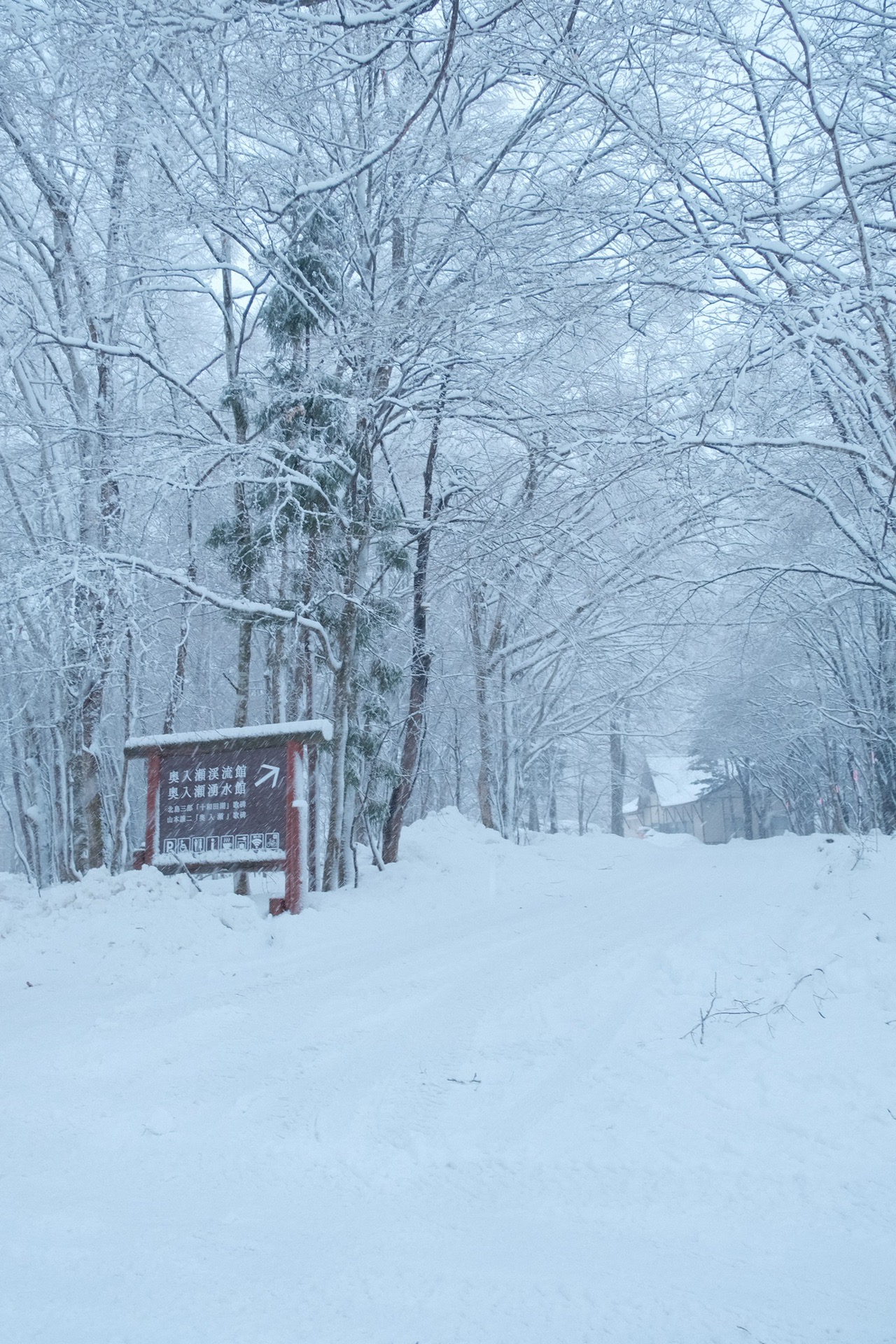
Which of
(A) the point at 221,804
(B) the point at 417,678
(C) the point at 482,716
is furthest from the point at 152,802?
(C) the point at 482,716

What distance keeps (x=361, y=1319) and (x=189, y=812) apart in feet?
25.7

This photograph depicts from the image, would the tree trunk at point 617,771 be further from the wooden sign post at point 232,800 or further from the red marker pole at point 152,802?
the red marker pole at point 152,802

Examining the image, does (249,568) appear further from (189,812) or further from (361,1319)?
(361,1319)

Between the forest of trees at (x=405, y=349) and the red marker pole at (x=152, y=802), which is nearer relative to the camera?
the forest of trees at (x=405, y=349)

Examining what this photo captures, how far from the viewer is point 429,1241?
105 inches

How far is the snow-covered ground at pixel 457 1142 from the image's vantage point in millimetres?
2357

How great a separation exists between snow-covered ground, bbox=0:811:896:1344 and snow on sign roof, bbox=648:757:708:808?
192 feet

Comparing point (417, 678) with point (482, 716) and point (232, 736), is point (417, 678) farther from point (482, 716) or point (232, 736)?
point (482, 716)

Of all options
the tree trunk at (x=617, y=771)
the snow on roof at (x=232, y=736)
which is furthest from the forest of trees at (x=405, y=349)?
the tree trunk at (x=617, y=771)

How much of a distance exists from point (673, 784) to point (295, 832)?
185ft

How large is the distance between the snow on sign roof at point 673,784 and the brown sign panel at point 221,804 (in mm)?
55677

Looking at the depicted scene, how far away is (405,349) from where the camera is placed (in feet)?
33.8

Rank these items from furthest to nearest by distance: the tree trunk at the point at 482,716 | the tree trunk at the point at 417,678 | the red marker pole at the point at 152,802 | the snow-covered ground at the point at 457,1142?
the tree trunk at the point at 482,716, the tree trunk at the point at 417,678, the red marker pole at the point at 152,802, the snow-covered ground at the point at 457,1142

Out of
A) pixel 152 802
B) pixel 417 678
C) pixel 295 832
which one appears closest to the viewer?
pixel 295 832
